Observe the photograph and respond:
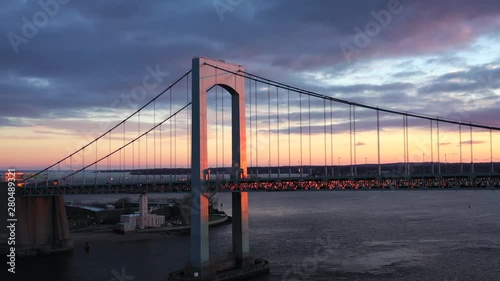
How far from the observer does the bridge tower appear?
118 ft

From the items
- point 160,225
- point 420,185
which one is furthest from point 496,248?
point 160,225

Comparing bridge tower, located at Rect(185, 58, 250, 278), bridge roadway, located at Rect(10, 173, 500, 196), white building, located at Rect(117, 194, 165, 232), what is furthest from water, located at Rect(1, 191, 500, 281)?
white building, located at Rect(117, 194, 165, 232)

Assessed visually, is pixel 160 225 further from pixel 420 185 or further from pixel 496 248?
pixel 420 185

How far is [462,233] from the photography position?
6481 cm

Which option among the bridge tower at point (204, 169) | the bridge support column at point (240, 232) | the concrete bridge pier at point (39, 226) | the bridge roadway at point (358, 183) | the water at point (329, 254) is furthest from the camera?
the concrete bridge pier at point (39, 226)

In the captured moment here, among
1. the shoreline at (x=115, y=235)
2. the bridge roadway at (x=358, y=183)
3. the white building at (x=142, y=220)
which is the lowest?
the shoreline at (x=115, y=235)

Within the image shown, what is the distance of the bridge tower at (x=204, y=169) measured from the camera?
36.0 meters

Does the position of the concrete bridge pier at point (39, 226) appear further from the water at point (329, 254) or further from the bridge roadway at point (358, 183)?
the bridge roadway at point (358, 183)

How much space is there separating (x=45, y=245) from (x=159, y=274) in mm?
17594

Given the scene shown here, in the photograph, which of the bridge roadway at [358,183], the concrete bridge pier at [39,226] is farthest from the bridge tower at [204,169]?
the concrete bridge pier at [39,226]

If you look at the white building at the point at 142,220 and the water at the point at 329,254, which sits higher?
the white building at the point at 142,220

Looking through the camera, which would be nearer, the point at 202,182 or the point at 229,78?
the point at 202,182

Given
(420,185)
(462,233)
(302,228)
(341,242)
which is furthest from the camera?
(302,228)

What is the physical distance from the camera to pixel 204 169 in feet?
120
